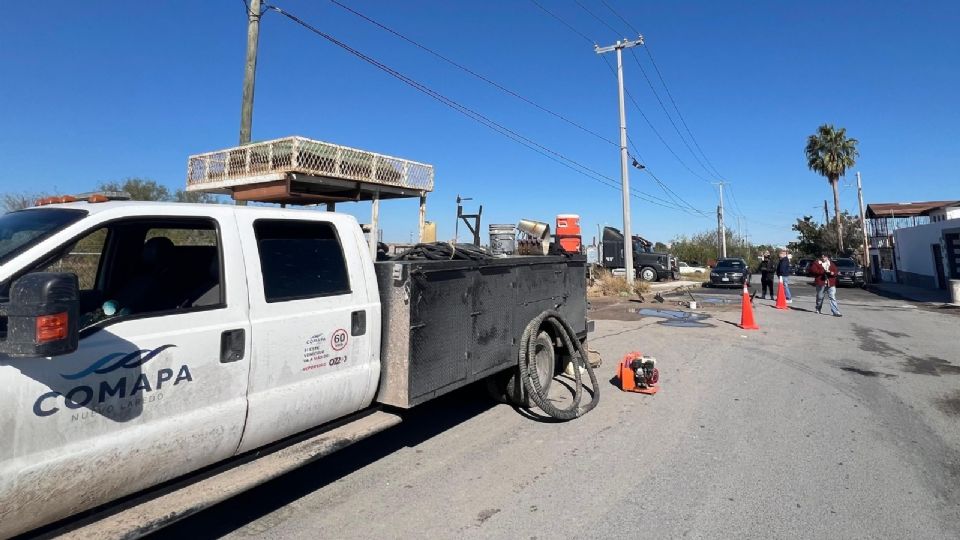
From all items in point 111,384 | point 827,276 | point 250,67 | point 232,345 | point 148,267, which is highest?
point 250,67

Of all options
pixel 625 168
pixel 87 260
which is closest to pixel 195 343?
pixel 87 260

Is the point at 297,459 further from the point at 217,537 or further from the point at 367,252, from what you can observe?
the point at 367,252

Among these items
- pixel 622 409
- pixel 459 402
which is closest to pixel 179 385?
pixel 459 402

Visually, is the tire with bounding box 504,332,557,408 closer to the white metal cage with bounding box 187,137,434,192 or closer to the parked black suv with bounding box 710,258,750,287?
the white metal cage with bounding box 187,137,434,192

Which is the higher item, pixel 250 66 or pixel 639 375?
pixel 250 66

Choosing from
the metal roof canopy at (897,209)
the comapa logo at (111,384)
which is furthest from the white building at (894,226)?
the comapa logo at (111,384)

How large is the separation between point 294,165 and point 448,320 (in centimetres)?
176

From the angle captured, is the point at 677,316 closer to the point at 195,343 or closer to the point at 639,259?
the point at 195,343

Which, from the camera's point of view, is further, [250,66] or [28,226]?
[250,66]

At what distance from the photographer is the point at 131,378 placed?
2436mm

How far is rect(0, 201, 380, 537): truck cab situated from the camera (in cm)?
210

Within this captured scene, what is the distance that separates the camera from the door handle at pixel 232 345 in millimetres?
2826

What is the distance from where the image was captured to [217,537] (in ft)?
10.3

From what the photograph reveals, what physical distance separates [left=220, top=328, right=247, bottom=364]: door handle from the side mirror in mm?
858
